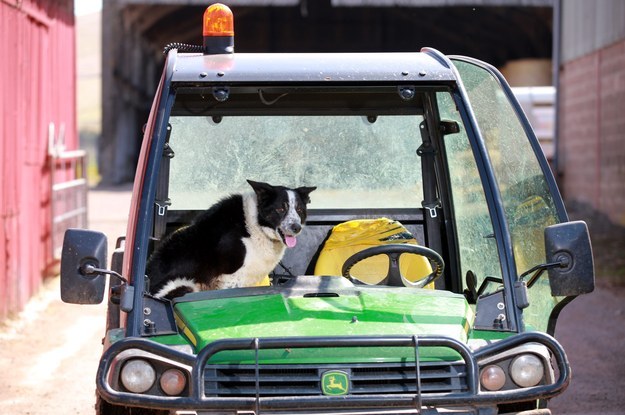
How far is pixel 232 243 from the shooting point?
6.24 meters

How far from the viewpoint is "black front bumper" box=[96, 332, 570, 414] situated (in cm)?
421

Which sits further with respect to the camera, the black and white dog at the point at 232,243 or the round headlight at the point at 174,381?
the black and white dog at the point at 232,243

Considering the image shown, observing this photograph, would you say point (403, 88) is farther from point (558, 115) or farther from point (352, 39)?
point (352, 39)

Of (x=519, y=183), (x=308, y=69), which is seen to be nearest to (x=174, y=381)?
(x=308, y=69)

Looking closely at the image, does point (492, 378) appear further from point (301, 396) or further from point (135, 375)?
point (135, 375)

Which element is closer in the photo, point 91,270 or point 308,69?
point 91,270

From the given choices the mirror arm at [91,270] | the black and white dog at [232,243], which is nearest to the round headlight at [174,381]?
the mirror arm at [91,270]

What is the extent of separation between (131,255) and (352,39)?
3646 cm

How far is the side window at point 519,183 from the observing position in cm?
566

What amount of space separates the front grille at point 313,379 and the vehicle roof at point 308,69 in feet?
4.02

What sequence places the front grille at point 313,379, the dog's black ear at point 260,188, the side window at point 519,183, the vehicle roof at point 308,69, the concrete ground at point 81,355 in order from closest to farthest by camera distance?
the front grille at point 313,379 < the vehicle roof at point 308,69 < the side window at point 519,183 < the dog's black ear at point 260,188 < the concrete ground at point 81,355

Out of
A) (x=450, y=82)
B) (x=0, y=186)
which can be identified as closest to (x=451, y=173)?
(x=450, y=82)

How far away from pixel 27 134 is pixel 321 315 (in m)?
8.27

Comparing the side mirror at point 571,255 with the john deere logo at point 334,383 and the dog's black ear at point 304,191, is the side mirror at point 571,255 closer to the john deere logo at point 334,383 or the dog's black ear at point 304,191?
the john deere logo at point 334,383
